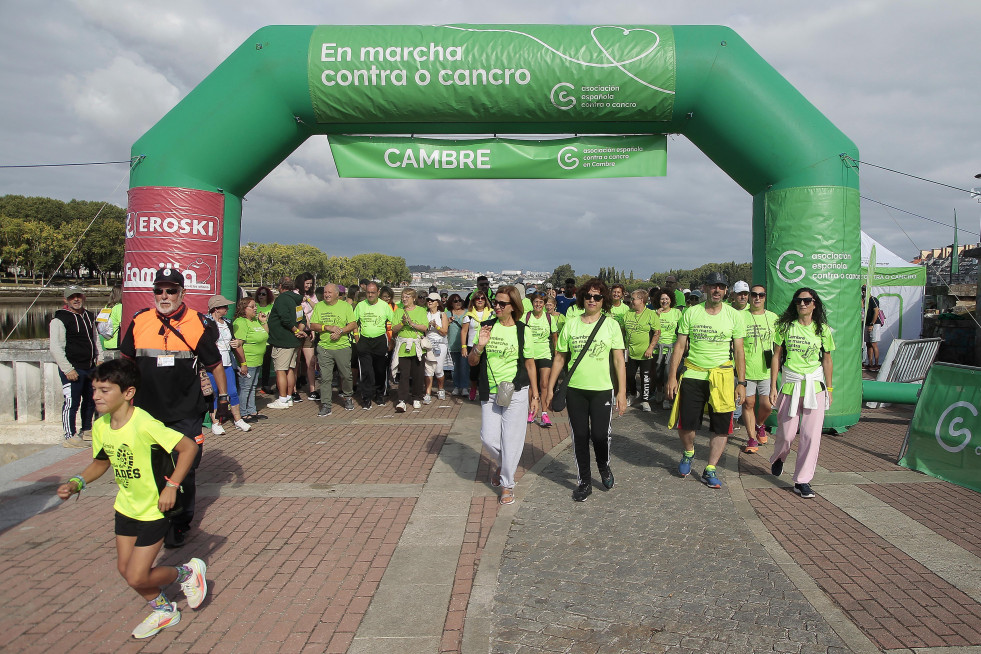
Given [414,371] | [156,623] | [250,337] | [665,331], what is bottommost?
[156,623]

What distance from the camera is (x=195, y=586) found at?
313 centimetres

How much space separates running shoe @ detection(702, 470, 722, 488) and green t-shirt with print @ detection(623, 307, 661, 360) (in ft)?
11.6

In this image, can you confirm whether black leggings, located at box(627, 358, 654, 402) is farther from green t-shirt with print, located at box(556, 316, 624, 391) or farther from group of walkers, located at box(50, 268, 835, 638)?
green t-shirt with print, located at box(556, 316, 624, 391)

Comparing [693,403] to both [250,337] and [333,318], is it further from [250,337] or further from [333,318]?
[250,337]

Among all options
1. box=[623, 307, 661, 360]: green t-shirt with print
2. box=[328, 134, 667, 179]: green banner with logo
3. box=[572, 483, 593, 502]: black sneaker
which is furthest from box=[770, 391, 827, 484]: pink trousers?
Result: box=[328, 134, 667, 179]: green banner with logo

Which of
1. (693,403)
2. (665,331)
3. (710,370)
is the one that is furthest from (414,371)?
(710,370)

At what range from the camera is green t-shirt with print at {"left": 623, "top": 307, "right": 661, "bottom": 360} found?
873 cm

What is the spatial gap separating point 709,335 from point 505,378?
1954 mm

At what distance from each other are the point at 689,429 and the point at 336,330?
16.3 ft

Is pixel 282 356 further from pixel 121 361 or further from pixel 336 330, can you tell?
pixel 121 361

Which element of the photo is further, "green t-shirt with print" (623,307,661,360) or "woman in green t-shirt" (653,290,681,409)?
"green t-shirt with print" (623,307,661,360)

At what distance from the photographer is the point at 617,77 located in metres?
7.13

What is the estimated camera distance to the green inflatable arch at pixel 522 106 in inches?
275

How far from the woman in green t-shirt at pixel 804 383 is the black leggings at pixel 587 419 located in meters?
1.63
